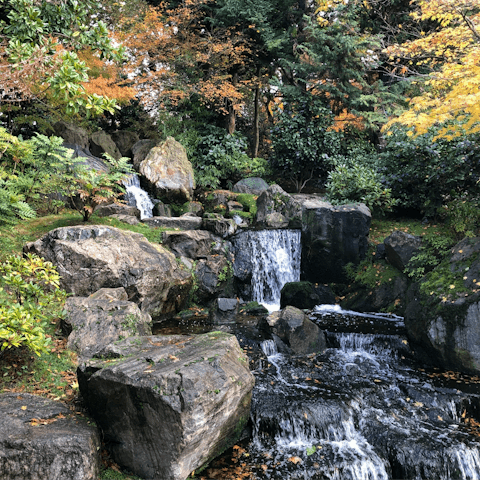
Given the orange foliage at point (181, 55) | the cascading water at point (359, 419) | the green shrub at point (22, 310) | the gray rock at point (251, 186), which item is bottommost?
the cascading water at point (359, 419)

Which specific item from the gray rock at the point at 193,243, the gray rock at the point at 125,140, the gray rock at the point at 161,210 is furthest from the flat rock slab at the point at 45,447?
the gray rock at the point at 125,140

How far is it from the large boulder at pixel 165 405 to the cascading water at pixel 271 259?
22.5 ft

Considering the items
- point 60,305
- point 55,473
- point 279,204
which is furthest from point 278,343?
point 279,204

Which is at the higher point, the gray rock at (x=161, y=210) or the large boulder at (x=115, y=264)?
the gray rock at (x=161, y=210)

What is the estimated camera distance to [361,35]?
52.1 feet

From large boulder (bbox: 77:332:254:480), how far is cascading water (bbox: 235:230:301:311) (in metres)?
6.86

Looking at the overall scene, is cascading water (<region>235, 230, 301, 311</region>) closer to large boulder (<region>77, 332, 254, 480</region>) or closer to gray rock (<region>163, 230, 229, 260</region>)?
gray rock (<region>163, 230, 229, 260</region>)

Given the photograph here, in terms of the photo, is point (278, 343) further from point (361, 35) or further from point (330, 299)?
point (361, 35)

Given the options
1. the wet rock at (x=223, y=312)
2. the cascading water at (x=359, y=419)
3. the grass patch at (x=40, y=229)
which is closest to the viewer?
the cascading water at (x=359, y=419)

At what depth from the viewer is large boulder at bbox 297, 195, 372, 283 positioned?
1109 centimetres

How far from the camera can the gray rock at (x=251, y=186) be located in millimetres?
16250

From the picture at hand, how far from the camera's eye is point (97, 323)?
6379 mm

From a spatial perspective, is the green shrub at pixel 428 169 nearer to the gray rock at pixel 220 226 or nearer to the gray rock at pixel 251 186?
the gray rock at pixel 251 186

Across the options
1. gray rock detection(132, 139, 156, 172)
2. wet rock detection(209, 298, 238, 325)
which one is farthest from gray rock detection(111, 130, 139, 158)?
wet rock detection(209, 298, 238, 325)
